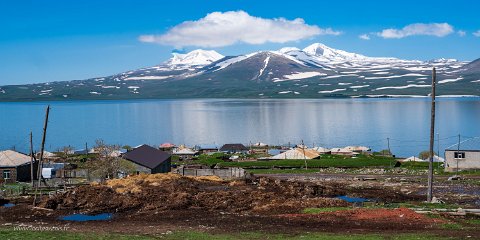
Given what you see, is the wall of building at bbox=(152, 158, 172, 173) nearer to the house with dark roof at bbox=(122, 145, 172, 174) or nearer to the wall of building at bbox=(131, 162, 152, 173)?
the house with dark roof at bbox=(122, 145, 172, 174)

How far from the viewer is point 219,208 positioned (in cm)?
3769

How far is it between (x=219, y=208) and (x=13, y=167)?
31.1m

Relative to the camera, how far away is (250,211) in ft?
118

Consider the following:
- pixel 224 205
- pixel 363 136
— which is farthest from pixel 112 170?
pixel 363 136

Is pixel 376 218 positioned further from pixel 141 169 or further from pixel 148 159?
pixel 148 159

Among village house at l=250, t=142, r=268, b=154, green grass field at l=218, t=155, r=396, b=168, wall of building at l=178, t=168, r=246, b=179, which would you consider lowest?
village house at l=250, t=142, r=268, b=154

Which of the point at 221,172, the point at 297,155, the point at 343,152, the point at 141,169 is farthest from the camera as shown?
the point at 343,152

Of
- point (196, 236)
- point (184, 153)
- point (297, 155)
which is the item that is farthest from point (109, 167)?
point (184, 153)

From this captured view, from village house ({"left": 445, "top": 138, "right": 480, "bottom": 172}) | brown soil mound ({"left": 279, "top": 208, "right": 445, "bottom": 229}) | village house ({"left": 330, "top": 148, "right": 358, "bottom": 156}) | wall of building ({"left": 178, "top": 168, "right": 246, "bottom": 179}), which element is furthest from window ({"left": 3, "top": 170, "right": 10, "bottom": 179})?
village house ({"left": 330, "top": 148, "right": 358, "bottom": 156})

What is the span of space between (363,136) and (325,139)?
13.3 metres

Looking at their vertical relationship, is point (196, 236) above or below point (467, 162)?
above

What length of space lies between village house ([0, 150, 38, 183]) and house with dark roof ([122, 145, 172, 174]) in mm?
11035

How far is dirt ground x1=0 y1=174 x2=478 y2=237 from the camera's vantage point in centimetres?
2839

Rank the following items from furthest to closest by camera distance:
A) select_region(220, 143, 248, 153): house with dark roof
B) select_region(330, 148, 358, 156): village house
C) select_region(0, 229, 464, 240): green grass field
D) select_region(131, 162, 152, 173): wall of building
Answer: select_region(220, 143, 248, 153): house with dark roof → select_region(330, 148, 358, 156): village house → select_region(131, 162, 152, 173): wall of building → select_region(0, 229, 464, 240): green grass field
